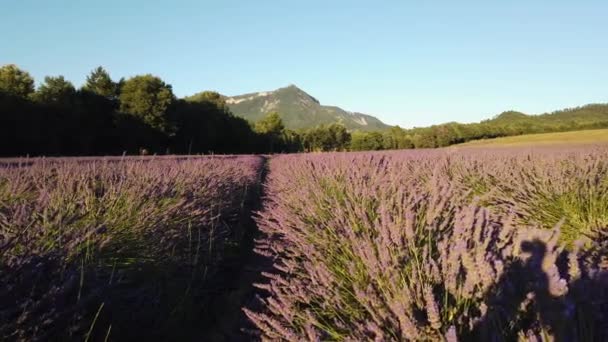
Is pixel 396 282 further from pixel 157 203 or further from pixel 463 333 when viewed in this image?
pixel 157 203

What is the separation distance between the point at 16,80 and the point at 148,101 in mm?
10137

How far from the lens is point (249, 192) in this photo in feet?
34.8

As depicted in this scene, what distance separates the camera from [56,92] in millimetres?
32062

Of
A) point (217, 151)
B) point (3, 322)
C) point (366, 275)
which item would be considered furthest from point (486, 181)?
point (217, 151)

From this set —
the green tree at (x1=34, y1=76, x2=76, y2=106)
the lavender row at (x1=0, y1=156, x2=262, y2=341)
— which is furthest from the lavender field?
the green tree at (x1=34, y1=76, x2=76, y2=106)

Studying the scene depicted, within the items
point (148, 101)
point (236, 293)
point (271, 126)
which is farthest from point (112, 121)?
point (236, 293)

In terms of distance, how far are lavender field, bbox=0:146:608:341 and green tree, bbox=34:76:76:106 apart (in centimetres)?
3073

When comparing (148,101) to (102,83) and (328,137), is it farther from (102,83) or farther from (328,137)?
(328,137)

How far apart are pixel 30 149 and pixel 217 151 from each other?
2038 cm

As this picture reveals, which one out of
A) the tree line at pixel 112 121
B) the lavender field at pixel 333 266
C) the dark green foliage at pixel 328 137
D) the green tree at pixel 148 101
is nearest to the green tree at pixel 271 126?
the tree line at pixel 112 121

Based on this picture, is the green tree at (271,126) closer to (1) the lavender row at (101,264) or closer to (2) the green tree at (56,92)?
(2) the green tree at (56,92)

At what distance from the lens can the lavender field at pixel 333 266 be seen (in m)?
1.35

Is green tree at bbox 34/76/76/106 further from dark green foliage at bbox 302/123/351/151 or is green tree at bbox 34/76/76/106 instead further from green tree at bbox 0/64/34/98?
dark green foliage at bbox 302/123/351/151

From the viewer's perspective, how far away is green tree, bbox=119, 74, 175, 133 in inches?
1484
